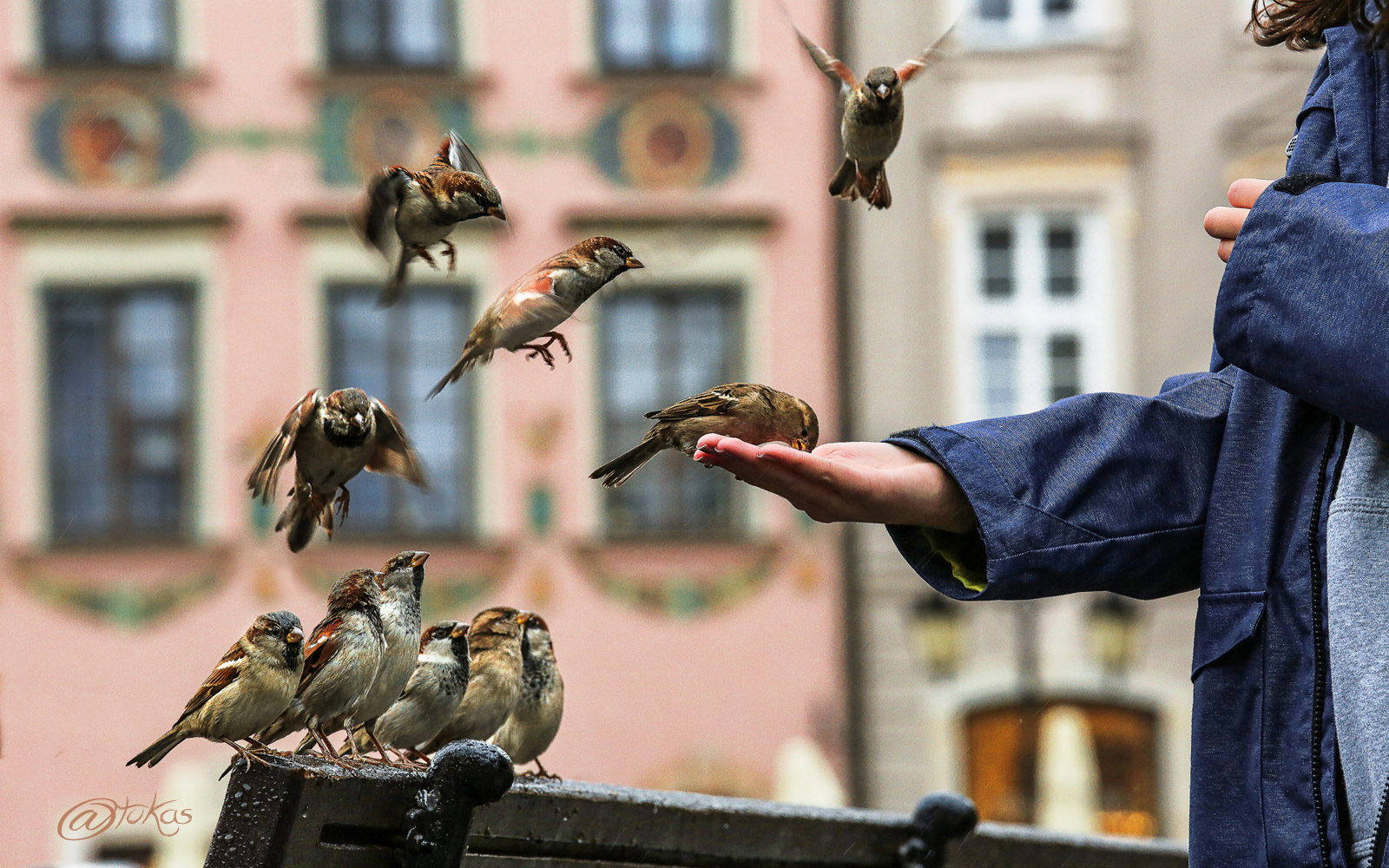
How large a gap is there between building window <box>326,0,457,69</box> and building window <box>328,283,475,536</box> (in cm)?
138

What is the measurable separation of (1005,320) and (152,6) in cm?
527

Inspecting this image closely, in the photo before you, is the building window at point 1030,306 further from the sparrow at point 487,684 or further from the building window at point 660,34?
the sparrow at point 487,684

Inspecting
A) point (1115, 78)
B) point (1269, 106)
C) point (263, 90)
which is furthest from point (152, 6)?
point (1269, 106)

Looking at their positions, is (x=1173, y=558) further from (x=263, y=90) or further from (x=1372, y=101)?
(x=263, y=90)

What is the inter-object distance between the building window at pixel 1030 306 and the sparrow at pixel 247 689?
30.4 ft

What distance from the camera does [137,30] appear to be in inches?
422

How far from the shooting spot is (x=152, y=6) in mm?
10719

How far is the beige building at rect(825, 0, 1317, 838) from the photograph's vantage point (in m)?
10.3

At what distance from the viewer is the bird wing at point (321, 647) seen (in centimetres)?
161

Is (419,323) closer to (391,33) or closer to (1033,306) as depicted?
(391,33)

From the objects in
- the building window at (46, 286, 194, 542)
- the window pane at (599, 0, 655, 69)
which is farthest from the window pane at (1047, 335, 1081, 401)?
the building window at (46, 286, 194, 542)

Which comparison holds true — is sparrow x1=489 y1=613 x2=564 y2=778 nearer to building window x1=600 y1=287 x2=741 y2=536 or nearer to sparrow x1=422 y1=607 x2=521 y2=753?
sparrow x1=422 y1=607 x2=521 y2=753

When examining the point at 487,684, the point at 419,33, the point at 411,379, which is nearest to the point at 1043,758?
the point at 411,379

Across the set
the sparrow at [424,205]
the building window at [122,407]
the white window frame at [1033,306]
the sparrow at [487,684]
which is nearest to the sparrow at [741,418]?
the sparrow at [424,205]
